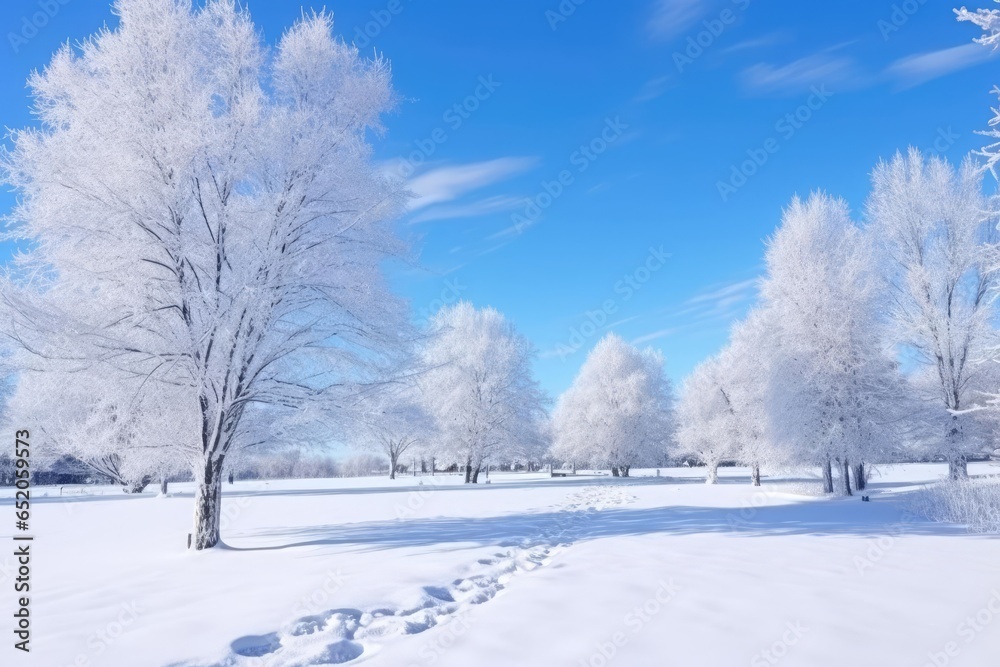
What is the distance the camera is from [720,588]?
667 centimetres

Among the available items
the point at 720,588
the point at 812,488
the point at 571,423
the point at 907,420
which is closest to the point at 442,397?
the point at 571,423

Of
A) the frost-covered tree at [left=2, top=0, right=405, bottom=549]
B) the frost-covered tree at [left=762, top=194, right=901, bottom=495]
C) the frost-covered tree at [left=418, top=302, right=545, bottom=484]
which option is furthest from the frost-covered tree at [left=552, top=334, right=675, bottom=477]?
the frost-covered tree at [left=2, top=0, right=405, bottom=549]

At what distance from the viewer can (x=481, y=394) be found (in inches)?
1515

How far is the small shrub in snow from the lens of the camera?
11.8 metres

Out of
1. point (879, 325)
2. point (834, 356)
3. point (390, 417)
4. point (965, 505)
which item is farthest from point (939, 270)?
point (390, 417)

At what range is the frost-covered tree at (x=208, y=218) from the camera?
9648mm

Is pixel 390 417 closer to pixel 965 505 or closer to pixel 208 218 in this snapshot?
pixel 208 218

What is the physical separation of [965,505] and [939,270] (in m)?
12.3

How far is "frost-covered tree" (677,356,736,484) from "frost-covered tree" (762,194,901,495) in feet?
47.2

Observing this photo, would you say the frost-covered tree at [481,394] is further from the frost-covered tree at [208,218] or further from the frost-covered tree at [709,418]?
the frost-covered tree at [208,218]

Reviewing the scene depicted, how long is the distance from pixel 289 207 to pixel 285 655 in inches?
310

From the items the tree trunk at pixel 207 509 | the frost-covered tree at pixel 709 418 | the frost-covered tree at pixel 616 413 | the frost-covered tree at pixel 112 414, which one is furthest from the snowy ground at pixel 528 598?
the frost-covered tree at pixel 616 413

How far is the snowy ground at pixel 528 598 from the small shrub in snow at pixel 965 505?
86 cm

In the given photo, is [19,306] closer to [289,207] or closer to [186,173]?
[186,173]
